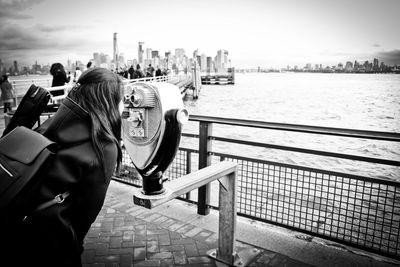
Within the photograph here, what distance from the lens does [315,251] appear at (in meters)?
2.99

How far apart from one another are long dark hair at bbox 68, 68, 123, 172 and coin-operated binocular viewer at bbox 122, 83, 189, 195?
17cm

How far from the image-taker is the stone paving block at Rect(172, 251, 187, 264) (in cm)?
279

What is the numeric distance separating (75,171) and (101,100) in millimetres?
372

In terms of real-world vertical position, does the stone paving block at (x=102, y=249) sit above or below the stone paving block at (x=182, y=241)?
below

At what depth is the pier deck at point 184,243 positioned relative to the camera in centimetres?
281

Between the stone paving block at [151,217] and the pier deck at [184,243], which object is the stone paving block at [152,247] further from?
the stone paving block at [151,217]

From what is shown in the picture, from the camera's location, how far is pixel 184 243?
10.2 feet

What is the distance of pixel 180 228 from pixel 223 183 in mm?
1085

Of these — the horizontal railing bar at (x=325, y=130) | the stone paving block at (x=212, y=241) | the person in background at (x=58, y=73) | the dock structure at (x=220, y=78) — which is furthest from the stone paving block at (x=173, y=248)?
the dock structure at (x=220, y=78)

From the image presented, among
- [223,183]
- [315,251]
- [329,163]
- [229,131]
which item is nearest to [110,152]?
[223,183]

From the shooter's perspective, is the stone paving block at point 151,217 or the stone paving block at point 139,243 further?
the stone paving block at point 151,217

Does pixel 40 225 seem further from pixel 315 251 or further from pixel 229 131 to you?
pixel 229 131

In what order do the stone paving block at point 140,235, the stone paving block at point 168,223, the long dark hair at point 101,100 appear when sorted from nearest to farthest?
the long dark hair at point 101,100
the stone paving block at point 140,235
the stone paving block at point 168,223

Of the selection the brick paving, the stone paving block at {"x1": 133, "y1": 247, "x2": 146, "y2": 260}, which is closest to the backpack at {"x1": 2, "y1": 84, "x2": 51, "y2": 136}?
the brick paving
